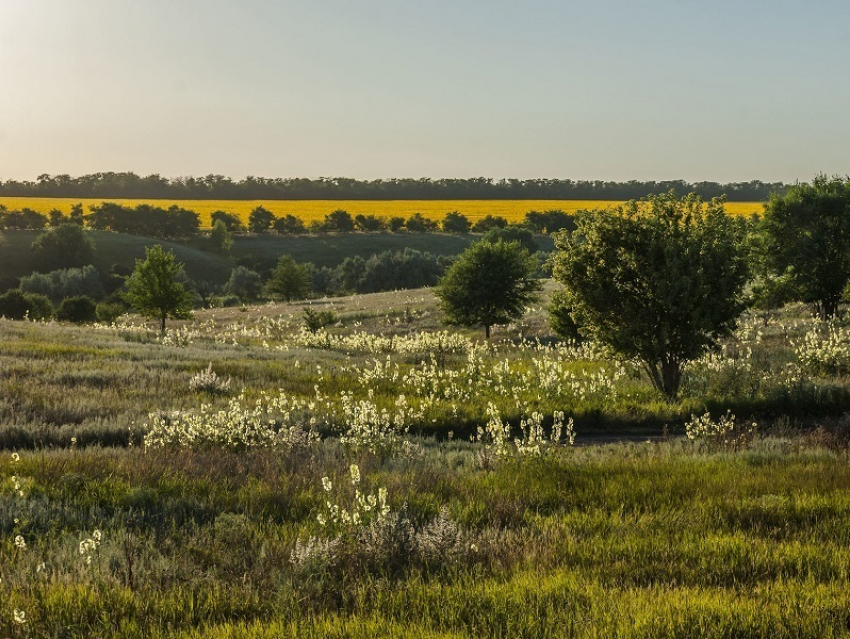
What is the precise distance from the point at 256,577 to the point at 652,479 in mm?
5299

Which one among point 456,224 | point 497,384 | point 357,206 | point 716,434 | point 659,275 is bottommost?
point 497,384

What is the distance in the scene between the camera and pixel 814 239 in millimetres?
31719

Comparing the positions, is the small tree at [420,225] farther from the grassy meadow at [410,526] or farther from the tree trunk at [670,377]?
the grassy meadow at [410,526]

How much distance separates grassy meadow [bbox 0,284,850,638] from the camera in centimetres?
458

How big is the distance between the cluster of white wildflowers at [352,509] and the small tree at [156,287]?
30008 millimetres

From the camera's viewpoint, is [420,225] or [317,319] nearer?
[317,319]

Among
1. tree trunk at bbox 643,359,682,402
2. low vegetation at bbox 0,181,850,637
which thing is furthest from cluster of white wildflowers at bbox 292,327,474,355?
tree trunk at bbox 643,359,682,402

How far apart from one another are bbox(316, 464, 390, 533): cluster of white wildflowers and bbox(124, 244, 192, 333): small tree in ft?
98.5

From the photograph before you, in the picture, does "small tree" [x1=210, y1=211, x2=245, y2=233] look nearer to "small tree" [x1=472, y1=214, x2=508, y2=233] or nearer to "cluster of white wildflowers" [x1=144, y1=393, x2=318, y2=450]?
"small tree" [x1=472, y1=214, x2=508, y2=233]

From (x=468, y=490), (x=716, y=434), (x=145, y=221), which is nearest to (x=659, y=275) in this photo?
(x=716, y=434)

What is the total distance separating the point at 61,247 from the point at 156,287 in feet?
227

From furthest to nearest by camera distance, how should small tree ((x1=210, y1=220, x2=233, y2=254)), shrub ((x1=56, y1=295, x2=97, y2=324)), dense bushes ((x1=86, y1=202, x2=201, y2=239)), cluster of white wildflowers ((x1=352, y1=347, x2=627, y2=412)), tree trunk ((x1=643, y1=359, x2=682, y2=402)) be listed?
dense bushes ((x1=86, y1=202, x2=201, y2=239)), small tree ((x1=210, y1=220, x2=233, y2=254)), shrub ((x1=56, y1=295, x2=97, y2=324)), tree trunk ((x1=643, y1=359, x2=682, y2=402)), cluster of white wildflowers ((x1=352, y1=347, x2=627, y2=412))

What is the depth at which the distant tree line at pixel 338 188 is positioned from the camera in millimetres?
154125

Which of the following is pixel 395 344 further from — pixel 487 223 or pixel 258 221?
pixel 258 221
